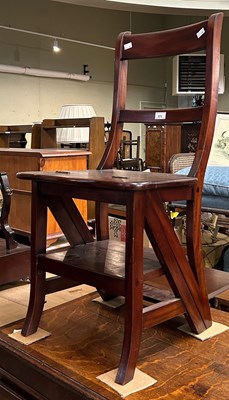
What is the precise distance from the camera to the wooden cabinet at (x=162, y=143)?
23.5ft

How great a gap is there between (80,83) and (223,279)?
306 inches

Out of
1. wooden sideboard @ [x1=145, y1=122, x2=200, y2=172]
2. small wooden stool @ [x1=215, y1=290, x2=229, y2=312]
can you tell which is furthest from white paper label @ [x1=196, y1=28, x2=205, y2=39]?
wooden sideboard @ [x1=145, y1=122, x2=200, y2=172]

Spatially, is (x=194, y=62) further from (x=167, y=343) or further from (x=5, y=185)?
(x=167, y=343)

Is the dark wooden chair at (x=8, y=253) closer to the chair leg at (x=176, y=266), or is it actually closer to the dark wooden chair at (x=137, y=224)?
the dark wooden chair at (x=137, y=224)

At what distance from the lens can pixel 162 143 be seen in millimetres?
7188

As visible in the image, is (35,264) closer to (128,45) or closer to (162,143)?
(128,45)

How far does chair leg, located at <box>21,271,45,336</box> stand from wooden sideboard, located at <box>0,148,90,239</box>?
4.50 ft

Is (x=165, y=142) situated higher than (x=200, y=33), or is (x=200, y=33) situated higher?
(x=200, y=33)

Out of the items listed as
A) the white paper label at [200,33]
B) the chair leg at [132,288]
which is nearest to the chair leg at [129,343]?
the chair leg at [132,288]

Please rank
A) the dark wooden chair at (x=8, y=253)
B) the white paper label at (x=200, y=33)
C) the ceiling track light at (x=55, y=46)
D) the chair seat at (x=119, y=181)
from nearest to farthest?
the chair seat at (x=119, y=181)
the white paper label at (x=200, y=33)
the dark wooden chair at (x=8, y=253)
the ceiling track light at (x=55, y=46)

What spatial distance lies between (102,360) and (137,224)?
0.51 m

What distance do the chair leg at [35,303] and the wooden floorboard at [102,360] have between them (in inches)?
2.8

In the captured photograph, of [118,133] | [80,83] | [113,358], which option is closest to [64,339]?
[113,358]

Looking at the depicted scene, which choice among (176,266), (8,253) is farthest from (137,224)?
(8,253)
